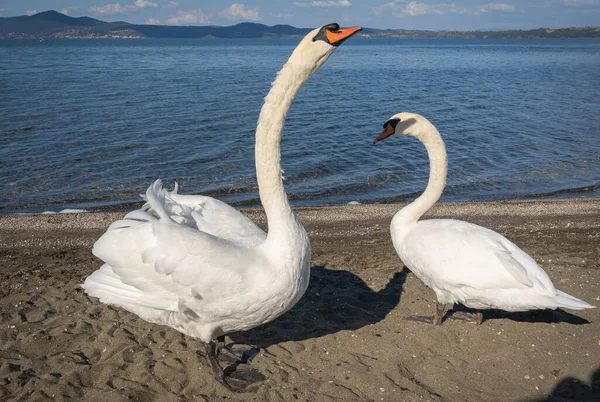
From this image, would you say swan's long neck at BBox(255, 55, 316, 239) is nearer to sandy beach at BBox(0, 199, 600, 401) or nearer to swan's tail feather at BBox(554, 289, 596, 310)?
sandy beach at BBox(0, 199, 600, 401)

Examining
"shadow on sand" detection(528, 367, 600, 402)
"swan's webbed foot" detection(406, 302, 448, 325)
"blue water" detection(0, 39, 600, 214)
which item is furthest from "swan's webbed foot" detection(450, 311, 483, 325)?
"blue water" detection(0, 39, 600, 214)

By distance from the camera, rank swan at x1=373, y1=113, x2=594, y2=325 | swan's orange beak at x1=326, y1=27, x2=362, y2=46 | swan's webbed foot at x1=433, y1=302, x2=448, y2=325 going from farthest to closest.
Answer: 1. swan's webbed foot at x1=433, y1=302, x2=448, y2=325
2. swan at x1=373, y1=113, x2=594, y2=325
3. swan's orange beak at x1=326, y1=27, x2=362, y2=46

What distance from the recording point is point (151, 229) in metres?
4.26

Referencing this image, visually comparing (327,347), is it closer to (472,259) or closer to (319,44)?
(472,259)

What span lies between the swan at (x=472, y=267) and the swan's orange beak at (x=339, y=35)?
2483mm

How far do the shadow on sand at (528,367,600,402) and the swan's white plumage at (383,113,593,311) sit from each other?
0.61 m

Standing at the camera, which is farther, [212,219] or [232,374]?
[212,219]

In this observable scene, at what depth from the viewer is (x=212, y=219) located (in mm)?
4984

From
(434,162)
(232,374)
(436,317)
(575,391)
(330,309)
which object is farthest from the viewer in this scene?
(434,162)

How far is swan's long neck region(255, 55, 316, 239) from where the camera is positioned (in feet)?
13.0

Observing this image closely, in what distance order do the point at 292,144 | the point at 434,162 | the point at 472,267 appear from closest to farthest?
the point at 472,267
the point at 434,162
the point at 292,144

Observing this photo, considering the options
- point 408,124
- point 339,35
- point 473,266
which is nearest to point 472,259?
point 473,266

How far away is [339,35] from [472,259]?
259cm

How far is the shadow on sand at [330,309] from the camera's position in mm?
5328
